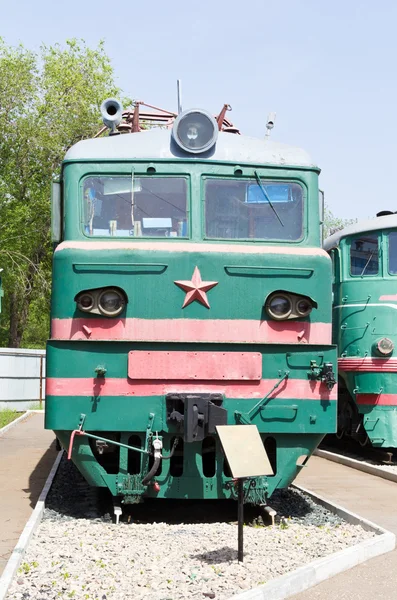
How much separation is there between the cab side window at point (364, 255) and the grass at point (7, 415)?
30.4 feet

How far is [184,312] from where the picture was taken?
773 centimetres

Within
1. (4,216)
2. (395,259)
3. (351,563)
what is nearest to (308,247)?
(351,563)

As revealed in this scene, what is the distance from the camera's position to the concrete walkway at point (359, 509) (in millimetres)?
5789

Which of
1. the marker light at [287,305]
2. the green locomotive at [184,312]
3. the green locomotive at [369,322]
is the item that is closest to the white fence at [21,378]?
the green locomotive at [369,322]

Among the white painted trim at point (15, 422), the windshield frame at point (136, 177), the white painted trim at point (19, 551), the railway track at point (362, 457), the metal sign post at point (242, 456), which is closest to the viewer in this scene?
the white painted trim at point (19, 551)

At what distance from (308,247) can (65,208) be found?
7.97 feet

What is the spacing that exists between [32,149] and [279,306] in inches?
1132

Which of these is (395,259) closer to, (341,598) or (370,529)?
(370,529)

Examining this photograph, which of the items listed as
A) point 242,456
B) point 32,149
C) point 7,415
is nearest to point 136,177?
point 242,456

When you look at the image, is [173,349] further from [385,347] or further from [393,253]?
[393,253]

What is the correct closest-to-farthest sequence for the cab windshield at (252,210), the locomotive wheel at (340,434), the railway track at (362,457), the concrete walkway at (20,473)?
the concrete walkway at (20,473), the cab windshield at (252,210), the railway track at (362,457), the locomotive wheel at (340,434)

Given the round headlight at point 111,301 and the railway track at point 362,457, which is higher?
the round headlight at point 111,301

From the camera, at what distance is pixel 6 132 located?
34.2 metres

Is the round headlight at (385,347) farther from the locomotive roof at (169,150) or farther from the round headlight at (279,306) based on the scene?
the round headlight at (279,306)
